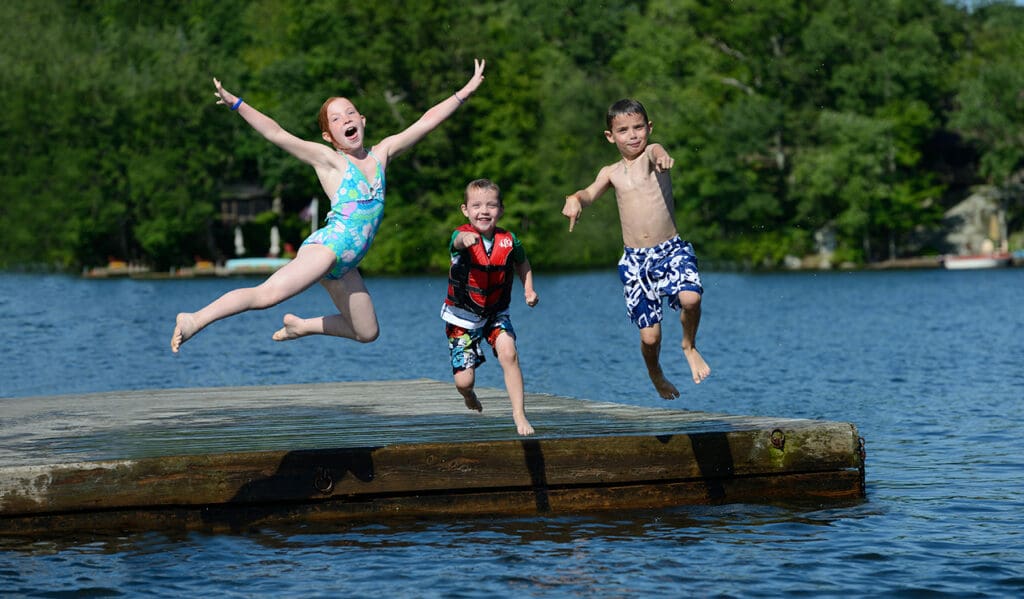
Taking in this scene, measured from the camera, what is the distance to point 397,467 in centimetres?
1275

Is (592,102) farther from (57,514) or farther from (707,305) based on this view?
(57,514)

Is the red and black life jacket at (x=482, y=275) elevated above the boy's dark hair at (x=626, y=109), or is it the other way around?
the boy's dark hair at (x=626, y=109)

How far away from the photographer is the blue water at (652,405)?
1164cm

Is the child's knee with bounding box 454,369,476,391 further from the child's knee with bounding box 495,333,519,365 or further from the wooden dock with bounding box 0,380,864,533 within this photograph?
the wooden dock with bounding box 0,380,864,533

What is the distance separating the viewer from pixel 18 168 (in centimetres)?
9294

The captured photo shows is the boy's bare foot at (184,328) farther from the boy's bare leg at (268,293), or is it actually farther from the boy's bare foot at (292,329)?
the boy's bare foot at (292,329)

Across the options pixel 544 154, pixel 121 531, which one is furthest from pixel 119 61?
pixel 121 531

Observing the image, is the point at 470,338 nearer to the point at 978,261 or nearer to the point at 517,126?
the point at 517,126

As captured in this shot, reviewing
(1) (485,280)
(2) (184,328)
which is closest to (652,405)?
(1) (485,280)

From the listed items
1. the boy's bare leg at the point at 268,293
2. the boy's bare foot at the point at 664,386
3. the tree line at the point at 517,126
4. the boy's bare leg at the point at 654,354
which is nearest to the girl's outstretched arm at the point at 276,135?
the boy's bare leg at the point at 268,293

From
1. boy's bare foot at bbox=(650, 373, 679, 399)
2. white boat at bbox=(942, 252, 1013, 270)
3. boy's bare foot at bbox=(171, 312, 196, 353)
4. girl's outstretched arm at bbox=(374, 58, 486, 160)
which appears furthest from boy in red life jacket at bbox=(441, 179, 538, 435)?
white boat at bbox=(942, 252, 1013, 270)

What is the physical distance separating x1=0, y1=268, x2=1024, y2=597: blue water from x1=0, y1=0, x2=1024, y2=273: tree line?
81.2 ft

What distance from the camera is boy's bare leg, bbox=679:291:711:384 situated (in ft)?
A: 37.1

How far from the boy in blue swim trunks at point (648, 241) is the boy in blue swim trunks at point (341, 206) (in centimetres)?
123
